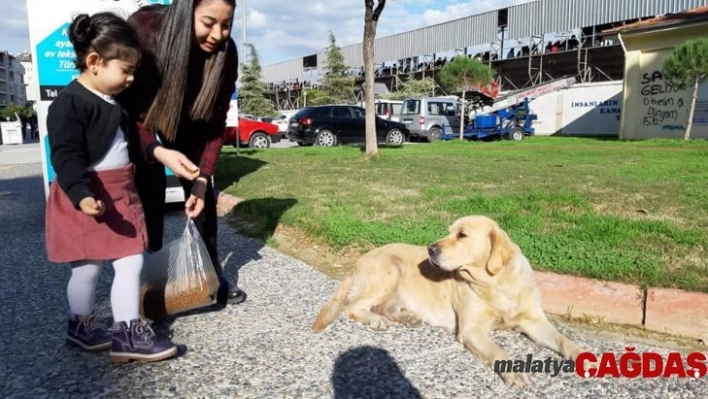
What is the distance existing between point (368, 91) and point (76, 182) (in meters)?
11.0

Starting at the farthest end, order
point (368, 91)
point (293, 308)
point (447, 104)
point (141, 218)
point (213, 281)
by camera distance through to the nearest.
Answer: point (447, 104)
point (368, 91)
point (293, 308)
point (213, 281)
point (141, 218)

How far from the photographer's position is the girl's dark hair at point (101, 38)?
7.60ft

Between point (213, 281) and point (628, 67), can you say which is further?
point (628, 67)

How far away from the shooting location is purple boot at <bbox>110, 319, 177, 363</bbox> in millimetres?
2510

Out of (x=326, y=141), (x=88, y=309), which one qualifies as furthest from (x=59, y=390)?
(x=326, y=141)

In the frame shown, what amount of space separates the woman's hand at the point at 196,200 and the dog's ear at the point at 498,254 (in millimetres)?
1721

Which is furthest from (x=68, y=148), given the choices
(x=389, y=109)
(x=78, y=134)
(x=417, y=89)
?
(x=417, y=89)

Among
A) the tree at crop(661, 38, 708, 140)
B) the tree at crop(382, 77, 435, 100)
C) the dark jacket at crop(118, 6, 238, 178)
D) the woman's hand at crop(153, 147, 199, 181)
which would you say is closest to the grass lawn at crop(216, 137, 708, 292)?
the dark jacket at crop(118, 6, 238, 178)

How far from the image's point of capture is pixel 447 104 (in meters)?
23.9

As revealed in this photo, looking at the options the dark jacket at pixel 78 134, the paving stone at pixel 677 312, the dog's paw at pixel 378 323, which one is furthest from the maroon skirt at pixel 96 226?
the paving stone at pixel 677 312

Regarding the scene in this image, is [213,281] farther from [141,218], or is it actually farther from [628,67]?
[628,67]

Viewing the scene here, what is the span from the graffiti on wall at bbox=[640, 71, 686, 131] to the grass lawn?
11101mm

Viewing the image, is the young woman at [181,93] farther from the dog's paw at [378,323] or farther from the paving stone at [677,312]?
the paving stone at [677,312]

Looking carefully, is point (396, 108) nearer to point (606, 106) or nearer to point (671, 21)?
point (606, 106)
